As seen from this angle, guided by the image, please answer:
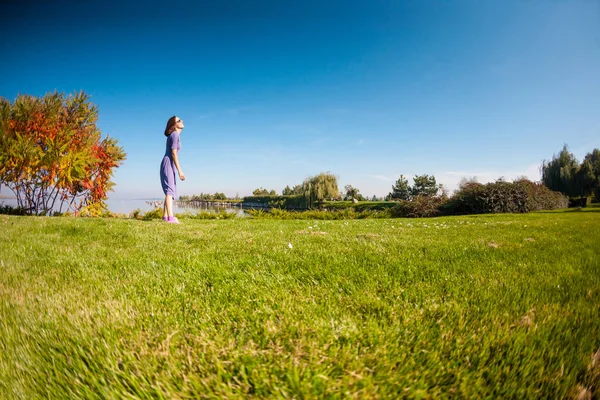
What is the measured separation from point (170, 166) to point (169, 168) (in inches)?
3.4

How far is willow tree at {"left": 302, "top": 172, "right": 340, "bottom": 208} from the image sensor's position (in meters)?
41.5

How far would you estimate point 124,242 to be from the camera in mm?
3916

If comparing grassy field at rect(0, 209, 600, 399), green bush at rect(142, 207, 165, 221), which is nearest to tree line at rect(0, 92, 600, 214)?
green bush at rect(142, 207, 165, 221)

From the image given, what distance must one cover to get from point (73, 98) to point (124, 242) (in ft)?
54.4

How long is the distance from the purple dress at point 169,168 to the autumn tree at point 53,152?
870 cm

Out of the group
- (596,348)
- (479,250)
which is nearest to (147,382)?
(596,348)

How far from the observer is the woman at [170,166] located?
25.5ft

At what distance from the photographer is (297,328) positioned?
1457 mm

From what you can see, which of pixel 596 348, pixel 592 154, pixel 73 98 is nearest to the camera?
pixel 596 348

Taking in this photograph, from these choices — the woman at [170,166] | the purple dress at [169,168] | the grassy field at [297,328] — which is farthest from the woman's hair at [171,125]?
the grassy field at [297,328]

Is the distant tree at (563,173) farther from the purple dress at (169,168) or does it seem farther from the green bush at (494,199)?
the purple dress at (169,168)

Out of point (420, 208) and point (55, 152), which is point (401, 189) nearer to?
point (420, 208)

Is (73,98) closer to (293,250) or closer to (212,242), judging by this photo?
(212,242)

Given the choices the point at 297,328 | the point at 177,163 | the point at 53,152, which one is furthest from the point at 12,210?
the point at 297,328
